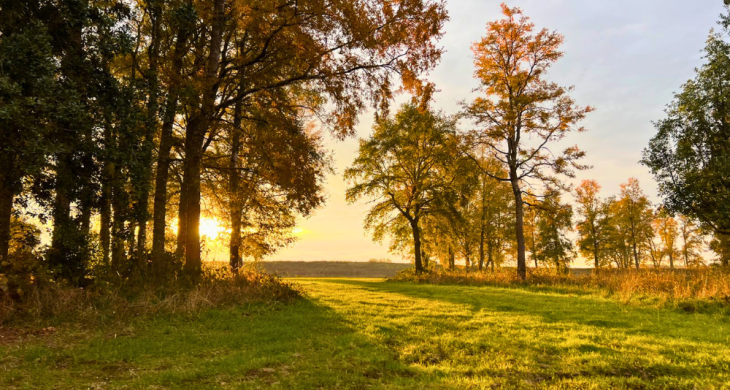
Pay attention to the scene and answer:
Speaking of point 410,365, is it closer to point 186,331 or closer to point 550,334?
point 550,334

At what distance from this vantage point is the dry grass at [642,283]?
12.6 metres

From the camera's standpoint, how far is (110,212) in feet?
36.9

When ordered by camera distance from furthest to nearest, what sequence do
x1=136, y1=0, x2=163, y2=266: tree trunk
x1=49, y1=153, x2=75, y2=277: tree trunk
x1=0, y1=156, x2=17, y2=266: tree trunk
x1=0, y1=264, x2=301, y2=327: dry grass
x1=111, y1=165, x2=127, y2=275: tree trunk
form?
x1=136, y1=0, x2=163, y2=266: tree trunk → x1=111, y1=165, x2=127, y2=275: tree trunk → x1=49, y1=153, x2=75, y2=277: tree trunk → x1=0, y1=156, x2=17, y2=266: tree trunk → x1=0, y1=264, x2=301, y2=327: dry grass

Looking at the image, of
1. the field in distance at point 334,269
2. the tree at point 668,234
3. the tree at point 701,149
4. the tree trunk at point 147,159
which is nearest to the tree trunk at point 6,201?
the tree trunk at point 147,159

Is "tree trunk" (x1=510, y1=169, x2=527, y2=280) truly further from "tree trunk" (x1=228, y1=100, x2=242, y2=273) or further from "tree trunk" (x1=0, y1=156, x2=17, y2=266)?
"tree trunk" (x1=0, y1=156, x2=17, y2=266)

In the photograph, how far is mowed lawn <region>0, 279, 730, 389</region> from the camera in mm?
5461

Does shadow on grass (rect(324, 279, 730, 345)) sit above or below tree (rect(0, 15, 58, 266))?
below

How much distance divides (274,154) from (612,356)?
39.3ft

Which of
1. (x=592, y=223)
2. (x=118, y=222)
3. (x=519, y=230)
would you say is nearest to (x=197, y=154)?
(x=118, y=222)

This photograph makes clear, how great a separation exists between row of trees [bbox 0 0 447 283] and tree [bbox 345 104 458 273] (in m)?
12.0

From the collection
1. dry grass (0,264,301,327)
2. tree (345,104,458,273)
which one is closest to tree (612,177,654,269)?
tree (345,104,458,273)

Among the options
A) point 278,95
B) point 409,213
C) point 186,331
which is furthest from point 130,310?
point 409,213

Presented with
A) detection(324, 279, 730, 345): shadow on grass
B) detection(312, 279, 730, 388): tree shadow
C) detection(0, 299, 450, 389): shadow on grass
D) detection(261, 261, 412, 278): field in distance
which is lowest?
detection(261, 261, 412, 278): field in distance

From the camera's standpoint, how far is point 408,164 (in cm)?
2986
